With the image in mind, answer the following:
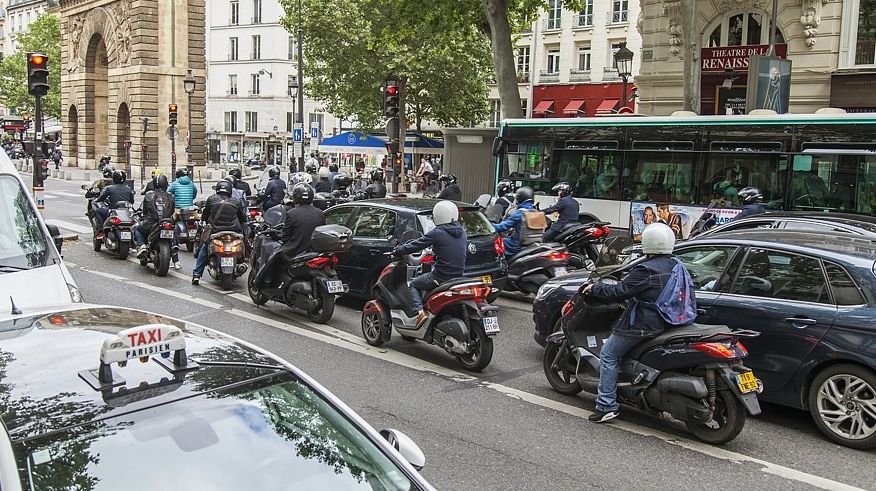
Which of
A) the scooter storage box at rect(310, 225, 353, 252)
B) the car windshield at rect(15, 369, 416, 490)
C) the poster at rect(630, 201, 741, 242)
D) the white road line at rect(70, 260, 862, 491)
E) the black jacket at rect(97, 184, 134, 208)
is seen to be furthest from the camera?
the black jacket at rect(97, 184, 134, 208)

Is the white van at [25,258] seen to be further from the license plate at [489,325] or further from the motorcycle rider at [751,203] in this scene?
the motorcycle rider at [751,203]

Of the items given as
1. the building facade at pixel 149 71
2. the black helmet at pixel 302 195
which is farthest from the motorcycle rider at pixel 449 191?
the building facade at pixel 149 71

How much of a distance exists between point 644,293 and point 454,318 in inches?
96.0

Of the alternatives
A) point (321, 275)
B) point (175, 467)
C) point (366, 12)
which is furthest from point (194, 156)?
point (175, 467)

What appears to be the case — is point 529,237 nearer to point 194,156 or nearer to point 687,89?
point 687,89

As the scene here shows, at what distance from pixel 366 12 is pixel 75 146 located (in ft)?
101

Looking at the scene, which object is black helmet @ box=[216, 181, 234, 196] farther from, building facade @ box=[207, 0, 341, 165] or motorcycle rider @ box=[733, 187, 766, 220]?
building facade @ box=[207, 0, 341, 165]

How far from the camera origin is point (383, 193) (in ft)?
63.8

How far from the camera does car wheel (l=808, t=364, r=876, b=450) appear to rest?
634cm

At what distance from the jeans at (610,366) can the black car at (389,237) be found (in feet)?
14.8

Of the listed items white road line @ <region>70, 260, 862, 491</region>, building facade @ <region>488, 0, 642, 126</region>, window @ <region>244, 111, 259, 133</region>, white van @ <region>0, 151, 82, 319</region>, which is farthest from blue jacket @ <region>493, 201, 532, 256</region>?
window @ <region>244, 111, 259, 133</region>

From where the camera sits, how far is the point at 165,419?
→ 2.74 metres

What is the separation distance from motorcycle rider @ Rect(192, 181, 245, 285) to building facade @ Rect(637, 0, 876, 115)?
12.2 m

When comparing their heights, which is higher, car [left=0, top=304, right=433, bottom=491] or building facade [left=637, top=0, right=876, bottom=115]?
building facade [left=637, top=0, right=876, bottom=115]
